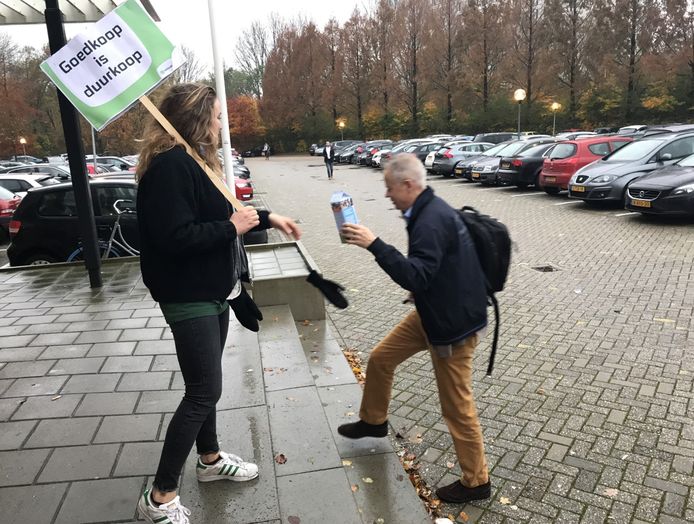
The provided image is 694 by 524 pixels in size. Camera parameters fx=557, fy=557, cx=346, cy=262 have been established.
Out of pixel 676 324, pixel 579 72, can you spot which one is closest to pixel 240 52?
pixel 579 72

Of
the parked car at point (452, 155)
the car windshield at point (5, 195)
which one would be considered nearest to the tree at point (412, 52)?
the parked car at point (452, 155)

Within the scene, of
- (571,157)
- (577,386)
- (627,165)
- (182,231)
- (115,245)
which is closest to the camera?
(182,231)

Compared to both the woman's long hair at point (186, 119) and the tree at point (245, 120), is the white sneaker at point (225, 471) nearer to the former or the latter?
the woman's long hair at point (186, 119)

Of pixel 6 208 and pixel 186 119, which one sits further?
pixel 6 208

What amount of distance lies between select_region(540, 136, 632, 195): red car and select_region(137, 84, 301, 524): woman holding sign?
15.1 m

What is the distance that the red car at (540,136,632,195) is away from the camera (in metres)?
15.8

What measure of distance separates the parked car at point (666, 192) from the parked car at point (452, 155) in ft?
42.2

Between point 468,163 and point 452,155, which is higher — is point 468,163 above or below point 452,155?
below

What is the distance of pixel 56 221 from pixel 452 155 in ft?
61.6

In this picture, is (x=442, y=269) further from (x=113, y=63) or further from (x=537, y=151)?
(x=537, y=151)

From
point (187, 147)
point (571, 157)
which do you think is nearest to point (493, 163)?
point (571, 157)

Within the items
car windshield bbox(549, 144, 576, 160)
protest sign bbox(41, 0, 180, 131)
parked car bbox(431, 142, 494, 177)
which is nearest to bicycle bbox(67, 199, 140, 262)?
protest sign bbox(41, 0, 180, 131)

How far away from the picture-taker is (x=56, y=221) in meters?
8.44

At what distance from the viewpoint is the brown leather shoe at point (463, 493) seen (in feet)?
9.72
